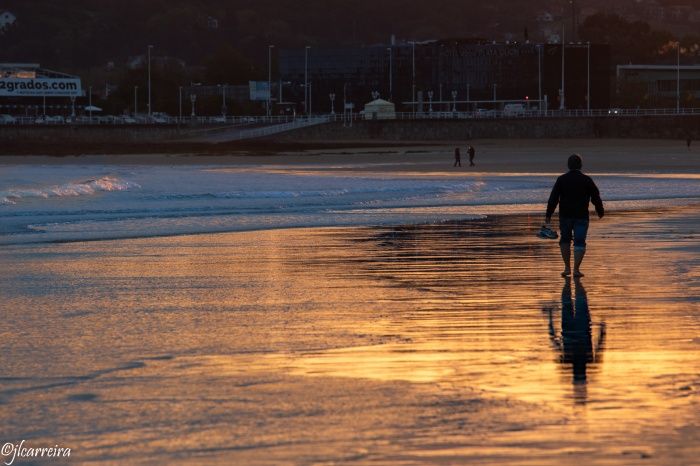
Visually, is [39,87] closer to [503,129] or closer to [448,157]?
[503,129]

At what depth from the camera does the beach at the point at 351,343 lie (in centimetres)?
837

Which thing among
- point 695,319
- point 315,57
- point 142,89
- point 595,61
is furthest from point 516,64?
point 695,319

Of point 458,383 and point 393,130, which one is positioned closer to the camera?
point 458,383

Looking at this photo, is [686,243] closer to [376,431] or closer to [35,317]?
[35,317]

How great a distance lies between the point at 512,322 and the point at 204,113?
138m

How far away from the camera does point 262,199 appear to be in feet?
120

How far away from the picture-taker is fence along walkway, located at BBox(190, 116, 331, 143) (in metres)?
112

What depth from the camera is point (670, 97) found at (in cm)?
15350

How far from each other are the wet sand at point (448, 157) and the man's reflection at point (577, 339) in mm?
43165

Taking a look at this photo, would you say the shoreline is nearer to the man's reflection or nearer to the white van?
the man's reflection

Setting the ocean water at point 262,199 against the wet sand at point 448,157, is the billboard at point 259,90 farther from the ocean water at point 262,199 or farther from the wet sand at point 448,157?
the ocean water at point 262,199

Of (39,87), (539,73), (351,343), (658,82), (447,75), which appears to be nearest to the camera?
(351,343)

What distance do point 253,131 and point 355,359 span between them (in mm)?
102705
